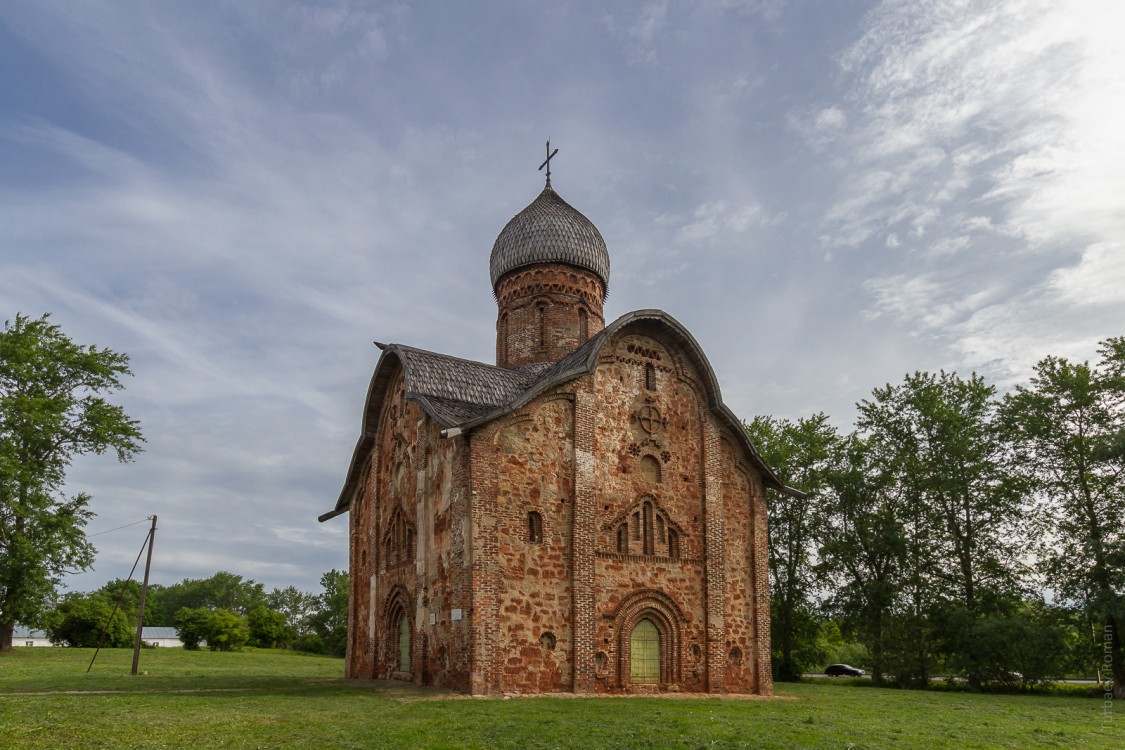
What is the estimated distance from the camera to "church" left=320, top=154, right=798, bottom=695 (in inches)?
659

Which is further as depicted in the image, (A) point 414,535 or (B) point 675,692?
(A) point 414,535

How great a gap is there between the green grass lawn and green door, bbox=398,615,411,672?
210 cm

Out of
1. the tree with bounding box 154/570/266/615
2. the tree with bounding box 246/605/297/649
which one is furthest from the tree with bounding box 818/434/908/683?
→ the tree with bounding box 154/570/266/615

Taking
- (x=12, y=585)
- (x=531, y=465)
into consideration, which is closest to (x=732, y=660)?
(x=531, y=465)

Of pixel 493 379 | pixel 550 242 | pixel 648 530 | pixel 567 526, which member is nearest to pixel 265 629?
pixel 550 242

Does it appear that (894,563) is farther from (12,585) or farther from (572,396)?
(12,585)

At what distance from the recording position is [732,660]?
19.5 m

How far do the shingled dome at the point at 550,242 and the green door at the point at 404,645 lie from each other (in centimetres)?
1085

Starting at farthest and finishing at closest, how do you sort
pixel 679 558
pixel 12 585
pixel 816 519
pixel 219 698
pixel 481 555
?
1. pixel 816 519
2. pixel 12 585
3. pixel 679 558
4. pixel 481 555
5. pixel 219 698

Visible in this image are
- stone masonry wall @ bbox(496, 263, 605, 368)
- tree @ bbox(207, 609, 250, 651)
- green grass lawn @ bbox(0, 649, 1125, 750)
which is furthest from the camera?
tree @ bbox(207, 609, 250, 651)

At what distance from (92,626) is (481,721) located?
125ft

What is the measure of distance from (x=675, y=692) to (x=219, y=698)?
9460 mm

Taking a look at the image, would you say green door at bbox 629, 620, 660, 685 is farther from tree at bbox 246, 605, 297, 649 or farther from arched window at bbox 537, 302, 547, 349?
tree at bbox 246, 605, 297, 649

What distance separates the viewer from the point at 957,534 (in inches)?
1051
